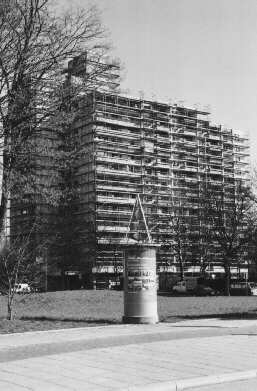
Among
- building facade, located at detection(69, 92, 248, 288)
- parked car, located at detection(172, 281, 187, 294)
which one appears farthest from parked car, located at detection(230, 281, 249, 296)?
building facade, located at detection(69, 92, 248, 288)

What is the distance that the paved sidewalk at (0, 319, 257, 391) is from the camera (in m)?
8.05

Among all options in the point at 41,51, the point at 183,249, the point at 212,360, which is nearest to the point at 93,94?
the point at 41,51

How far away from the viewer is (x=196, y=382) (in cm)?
804

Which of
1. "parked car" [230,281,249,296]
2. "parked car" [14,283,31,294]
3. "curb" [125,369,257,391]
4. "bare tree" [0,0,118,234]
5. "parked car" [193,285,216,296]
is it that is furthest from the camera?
"parked car" [193,285,216,296]

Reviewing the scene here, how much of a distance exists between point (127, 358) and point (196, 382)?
2332mm

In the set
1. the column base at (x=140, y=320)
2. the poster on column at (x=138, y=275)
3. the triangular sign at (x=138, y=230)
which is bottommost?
the column base at (x=140, y=320)

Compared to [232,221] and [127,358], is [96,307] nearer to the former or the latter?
[127,358]

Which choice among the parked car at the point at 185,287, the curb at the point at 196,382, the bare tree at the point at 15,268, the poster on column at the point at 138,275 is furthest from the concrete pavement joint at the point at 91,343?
the parked car at the point at 185,287

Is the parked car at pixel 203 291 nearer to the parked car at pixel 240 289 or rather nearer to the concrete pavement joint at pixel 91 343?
the parked car at pixel 240 289

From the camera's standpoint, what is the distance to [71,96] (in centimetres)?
1741

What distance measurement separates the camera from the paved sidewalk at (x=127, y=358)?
805 cm

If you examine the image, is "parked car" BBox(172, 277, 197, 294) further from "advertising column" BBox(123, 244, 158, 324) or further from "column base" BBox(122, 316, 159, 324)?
"column base" BBox(122, 316, 159, 324)

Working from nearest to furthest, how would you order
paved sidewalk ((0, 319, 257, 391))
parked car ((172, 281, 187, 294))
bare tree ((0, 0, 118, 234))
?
paved sidewalk ((0, 319, 257, 391)) < bare tree ((0, 0, 118, 234)) < parked car ((172, 281, 187, 294))

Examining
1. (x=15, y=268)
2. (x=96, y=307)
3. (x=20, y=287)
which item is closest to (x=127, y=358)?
(x=15, y=268)
